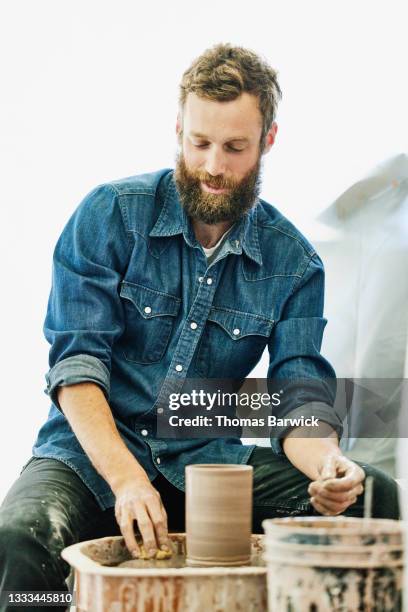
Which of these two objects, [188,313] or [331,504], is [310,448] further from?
[188,313]

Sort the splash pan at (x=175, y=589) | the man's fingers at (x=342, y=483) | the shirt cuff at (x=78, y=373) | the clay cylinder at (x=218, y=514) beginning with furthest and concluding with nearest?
the shirt cuff at (x=78, y=373) < the man's fingers at (x=342, y=483) < the clay cylinder at (x=218, y=514) < the splash pan at (x=175, y=589)

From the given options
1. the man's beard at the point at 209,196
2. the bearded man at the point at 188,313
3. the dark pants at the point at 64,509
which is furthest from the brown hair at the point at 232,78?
the dark pants at the point at 64,509

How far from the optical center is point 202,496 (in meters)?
1.21

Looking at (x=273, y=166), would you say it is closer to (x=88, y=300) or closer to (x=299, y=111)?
(x=299, y=111)

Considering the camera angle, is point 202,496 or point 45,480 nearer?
point 202,496

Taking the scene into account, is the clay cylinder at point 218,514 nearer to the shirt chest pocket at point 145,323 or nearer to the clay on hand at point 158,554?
the clay on hand at point 158,554

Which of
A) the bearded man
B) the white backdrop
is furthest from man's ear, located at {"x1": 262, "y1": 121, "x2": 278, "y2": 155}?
the white backdrop

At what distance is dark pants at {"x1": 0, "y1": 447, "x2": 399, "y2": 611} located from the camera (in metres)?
1.29

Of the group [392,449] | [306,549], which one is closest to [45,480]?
[306,549]

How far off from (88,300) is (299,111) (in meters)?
1.02

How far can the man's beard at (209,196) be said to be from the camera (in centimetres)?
168

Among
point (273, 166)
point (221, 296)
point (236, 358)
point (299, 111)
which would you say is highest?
point (299, 111)

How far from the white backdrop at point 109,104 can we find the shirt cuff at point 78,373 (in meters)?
0.78

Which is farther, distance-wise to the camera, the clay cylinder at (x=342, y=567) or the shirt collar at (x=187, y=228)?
the shirt collar at (x=187, y=228)
